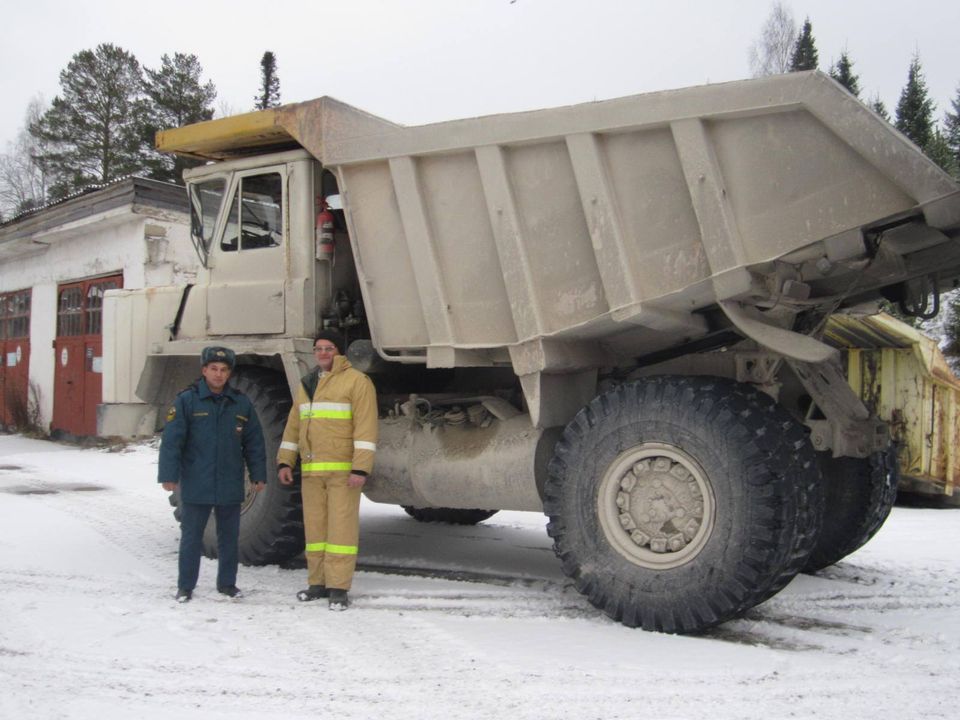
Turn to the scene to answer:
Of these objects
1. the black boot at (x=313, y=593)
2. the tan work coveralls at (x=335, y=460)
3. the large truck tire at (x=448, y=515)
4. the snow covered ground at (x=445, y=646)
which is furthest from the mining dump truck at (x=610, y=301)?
the large truck tire at (x=448, y=515)

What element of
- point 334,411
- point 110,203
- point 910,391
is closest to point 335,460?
point 334,411

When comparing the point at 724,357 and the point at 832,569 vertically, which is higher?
the point at 724,357

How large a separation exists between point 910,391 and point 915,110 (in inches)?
1084

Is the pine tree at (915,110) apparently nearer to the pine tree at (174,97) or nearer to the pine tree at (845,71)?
the pine tree at (845,71)

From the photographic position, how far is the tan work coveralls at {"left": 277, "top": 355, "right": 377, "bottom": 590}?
491cm

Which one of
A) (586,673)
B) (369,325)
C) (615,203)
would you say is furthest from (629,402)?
(369,325)

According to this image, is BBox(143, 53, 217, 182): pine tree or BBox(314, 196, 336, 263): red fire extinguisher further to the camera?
BBox(143, 53, 217, 182): pine tree

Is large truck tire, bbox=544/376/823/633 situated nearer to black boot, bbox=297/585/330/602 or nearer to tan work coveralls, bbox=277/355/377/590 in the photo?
tan work coveralls, bbox=277/355/377/590

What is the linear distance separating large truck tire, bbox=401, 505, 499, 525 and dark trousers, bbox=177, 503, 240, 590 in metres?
2.55

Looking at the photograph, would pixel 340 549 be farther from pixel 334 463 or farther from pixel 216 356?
pixel 216 356

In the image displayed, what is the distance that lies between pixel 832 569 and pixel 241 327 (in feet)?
14.7

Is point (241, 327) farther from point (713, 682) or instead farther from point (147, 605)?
point (713, 682)

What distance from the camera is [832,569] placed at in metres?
5.93

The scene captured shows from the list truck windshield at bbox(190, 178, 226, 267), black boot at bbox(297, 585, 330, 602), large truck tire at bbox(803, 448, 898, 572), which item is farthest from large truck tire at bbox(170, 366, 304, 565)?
large truck tire at bbox(803, 448, 898, 572)
